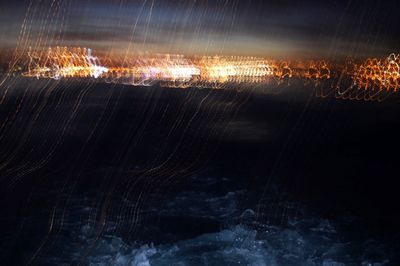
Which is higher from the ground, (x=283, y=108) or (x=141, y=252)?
(x=283, y=108)

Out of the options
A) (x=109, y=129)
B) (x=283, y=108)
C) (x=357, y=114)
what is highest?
(x=283, y=108)

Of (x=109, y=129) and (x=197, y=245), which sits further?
(x=109, y=129)

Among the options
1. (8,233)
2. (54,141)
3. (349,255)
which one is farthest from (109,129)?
(349,255)

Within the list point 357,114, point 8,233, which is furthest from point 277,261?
A: point 357,114

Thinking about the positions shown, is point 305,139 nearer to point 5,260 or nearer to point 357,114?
point 357,114

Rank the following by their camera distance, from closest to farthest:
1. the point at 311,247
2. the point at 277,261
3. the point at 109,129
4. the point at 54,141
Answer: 1. the point at 277,261
2. the point at 311,247
3. the point at 54,141
4. the point at 109,129

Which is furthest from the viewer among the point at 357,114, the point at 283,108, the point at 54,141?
the point at 283,108

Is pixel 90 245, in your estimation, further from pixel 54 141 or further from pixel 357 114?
pixel 357 114
